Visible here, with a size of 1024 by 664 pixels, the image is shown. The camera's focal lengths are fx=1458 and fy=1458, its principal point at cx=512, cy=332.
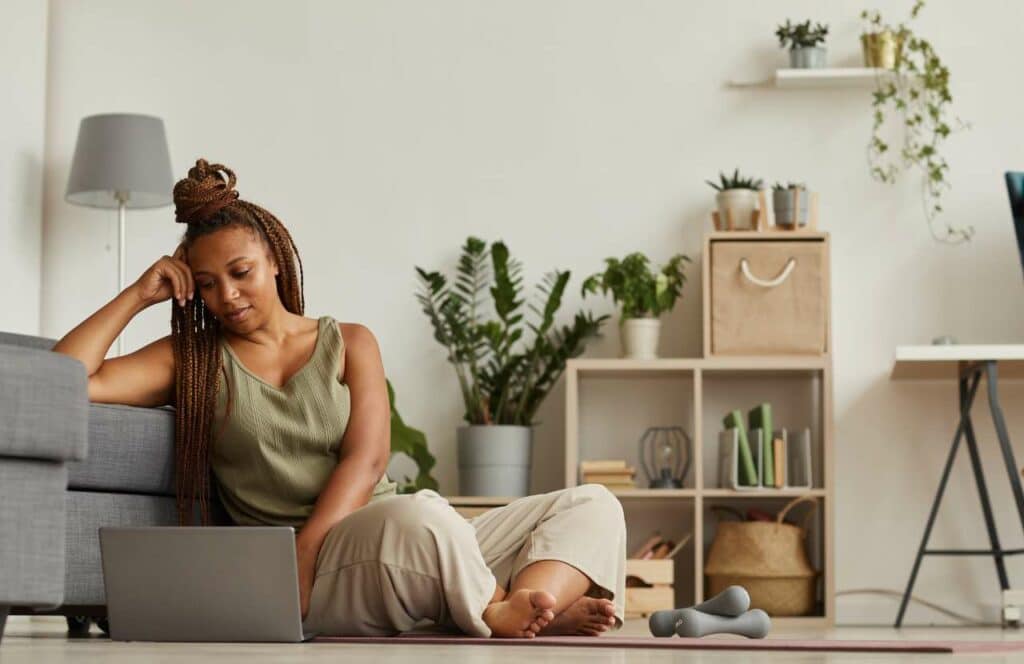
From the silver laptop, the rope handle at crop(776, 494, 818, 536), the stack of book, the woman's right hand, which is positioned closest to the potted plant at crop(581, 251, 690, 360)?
the stack of book

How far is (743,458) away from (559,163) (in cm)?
117

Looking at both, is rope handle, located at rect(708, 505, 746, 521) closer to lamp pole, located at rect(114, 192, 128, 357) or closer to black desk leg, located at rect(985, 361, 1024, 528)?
black desk leg, located at rect(985, 361, 1024, 528)

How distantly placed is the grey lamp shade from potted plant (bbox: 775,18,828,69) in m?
2.03

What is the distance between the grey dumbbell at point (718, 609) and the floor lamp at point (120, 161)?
271 centimetres

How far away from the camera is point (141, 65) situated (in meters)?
4.95

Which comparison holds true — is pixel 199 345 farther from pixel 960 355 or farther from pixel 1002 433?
pixel 1002 433

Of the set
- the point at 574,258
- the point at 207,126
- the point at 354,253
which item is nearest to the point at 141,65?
the point at 207,126

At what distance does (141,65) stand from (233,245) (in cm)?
267

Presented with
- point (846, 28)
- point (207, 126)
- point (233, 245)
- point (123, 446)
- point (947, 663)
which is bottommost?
point (947, 663)

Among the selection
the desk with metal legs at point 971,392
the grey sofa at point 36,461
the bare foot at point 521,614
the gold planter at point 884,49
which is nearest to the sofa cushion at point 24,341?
the grey sofa at point 36,461

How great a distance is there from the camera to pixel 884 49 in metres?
4.61

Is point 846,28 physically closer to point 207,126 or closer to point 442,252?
point 442,252

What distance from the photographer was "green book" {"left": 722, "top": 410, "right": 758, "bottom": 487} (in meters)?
4.34

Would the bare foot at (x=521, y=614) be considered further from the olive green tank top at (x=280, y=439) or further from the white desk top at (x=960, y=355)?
the white desk top at (x=960, y=355)
